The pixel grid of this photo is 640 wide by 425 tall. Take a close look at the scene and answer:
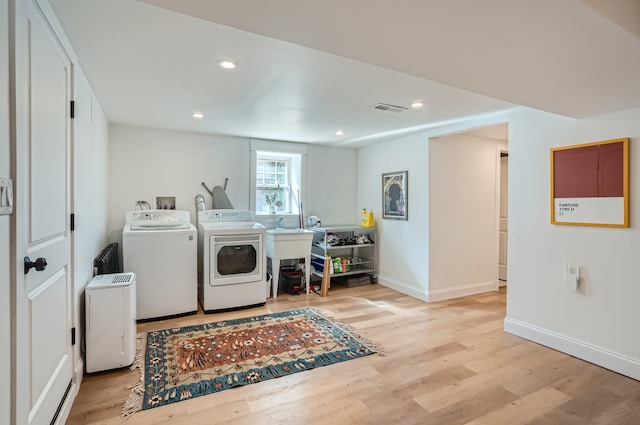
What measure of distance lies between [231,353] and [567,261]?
2.88 meters

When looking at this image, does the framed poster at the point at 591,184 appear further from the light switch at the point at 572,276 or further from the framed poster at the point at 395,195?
the framed poster at the point at 395,195

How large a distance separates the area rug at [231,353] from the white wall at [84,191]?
0.52m

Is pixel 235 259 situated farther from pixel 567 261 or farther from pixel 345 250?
pixel 567 261

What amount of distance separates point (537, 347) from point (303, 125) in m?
3.21

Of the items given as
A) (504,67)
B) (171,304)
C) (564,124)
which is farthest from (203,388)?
(564,124)

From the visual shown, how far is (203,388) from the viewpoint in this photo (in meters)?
2.13

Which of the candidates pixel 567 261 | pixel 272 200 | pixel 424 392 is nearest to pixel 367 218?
pixel 272 200

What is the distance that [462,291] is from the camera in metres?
4.28

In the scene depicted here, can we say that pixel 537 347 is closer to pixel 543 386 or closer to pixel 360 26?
pixel 543 386

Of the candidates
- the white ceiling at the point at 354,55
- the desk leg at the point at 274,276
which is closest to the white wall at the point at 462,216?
the white ceiling at the point at 354,55

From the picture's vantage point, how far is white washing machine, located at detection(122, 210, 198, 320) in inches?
126

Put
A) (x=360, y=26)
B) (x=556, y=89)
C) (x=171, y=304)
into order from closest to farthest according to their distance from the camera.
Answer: (x=360, y=26)
(x=556, y=89)
(x=171, y=304)

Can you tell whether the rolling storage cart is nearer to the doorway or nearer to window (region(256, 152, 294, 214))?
window (region(256, 152, 294, 214))

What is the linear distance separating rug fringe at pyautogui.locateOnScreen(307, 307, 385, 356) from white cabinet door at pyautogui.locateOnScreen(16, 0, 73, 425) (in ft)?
6.89
